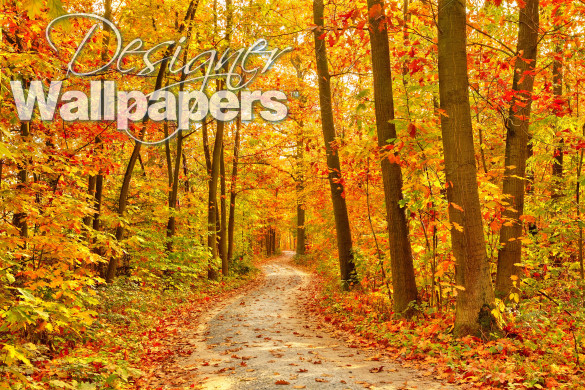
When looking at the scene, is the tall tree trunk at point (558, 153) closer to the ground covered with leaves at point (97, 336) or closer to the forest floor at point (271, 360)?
the forest floor at point (271, 360)

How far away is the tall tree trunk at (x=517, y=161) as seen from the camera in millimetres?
7082

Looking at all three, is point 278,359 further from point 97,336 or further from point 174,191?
point 174,191

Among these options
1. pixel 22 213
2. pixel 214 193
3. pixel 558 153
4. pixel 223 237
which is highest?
pixel 214 193

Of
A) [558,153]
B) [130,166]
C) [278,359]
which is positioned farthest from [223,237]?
[558,153]

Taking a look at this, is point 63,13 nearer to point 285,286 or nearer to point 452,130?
point 452,130

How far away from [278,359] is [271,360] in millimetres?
124

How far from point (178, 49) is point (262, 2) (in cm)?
325

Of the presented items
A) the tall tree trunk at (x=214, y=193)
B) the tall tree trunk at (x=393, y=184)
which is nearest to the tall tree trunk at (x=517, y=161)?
the tall tree trunk at (x=393, y=184)

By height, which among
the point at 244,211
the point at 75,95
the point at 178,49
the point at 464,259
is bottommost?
the point at 464,259

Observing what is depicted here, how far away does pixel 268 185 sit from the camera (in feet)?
77.6

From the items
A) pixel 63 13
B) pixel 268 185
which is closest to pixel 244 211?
pixel 268 185

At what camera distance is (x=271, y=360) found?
6199 millimetres

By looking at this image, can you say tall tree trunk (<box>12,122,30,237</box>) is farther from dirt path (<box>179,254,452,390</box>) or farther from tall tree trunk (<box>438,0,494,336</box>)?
tall tree trunk (<box>438,0,494,336</box>)

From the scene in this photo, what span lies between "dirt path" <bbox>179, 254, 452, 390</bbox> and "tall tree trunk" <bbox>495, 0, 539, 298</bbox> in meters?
3.07
